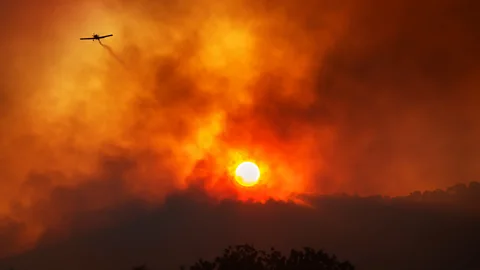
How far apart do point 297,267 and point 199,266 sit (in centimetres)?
1601

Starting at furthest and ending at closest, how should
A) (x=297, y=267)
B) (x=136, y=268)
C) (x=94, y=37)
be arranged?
(x=94, y=37) < (x=136, y=268) < (x=297, y=267)

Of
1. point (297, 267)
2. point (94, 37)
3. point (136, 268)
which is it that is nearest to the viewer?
point (297, 267)

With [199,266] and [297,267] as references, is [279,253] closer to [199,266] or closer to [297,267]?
[297,267]

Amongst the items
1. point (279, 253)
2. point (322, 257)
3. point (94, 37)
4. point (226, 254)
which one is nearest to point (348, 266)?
point (322, 257)

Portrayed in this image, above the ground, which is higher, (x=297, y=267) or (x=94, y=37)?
(x=94, y=37)

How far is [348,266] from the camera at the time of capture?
96812 mm

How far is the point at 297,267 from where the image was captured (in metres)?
94.4

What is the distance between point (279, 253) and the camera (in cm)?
9712

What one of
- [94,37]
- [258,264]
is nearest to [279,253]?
[258,264]

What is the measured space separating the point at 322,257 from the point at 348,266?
4407 millimetres

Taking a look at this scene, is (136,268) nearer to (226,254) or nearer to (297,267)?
(226,254)

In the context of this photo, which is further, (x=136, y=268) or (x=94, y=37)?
(x=94, y=37)

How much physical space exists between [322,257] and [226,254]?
15279 mm

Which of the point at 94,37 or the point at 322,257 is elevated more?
the point at 94,37
